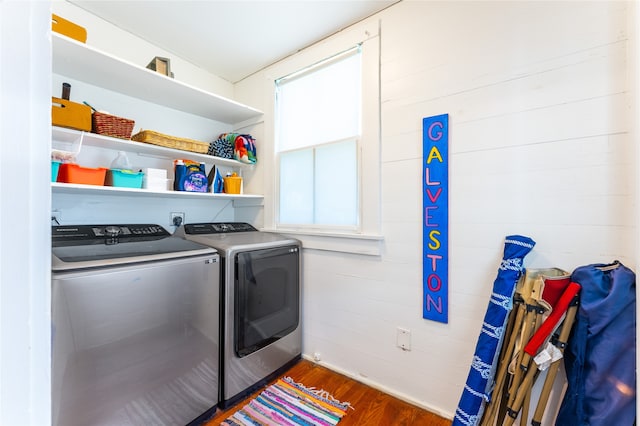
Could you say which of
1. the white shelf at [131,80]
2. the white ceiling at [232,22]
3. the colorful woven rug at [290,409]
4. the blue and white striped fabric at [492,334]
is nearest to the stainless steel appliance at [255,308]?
the colorful woven rug at [290,409]

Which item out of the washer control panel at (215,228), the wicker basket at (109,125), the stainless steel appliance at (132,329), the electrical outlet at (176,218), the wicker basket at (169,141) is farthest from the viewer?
the electrical outlet at (176,218)

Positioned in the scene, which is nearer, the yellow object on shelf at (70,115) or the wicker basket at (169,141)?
the yellow object on shelf at (70,115)

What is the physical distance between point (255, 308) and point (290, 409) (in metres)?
0.63

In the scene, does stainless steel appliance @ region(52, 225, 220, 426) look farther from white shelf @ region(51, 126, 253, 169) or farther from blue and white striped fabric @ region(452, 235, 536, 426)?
blue and white striped fabric @ region(452, 235, 536, 426)

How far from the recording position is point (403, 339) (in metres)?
1.70

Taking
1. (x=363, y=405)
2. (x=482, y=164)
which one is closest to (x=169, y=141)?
(x=482, y=164)

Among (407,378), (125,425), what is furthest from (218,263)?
(407,378)

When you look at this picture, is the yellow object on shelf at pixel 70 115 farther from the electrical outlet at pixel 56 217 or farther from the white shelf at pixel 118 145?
the electrical outlet at pixel 56 217

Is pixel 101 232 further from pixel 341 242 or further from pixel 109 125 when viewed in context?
pixel 341 242

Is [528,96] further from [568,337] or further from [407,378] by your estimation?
[407,378]

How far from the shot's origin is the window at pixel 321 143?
1.96m

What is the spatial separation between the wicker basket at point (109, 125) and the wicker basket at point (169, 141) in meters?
0.11

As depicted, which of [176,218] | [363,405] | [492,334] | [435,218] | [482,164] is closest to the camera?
[492,334]

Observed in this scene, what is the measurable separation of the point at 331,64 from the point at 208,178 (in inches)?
52.5
